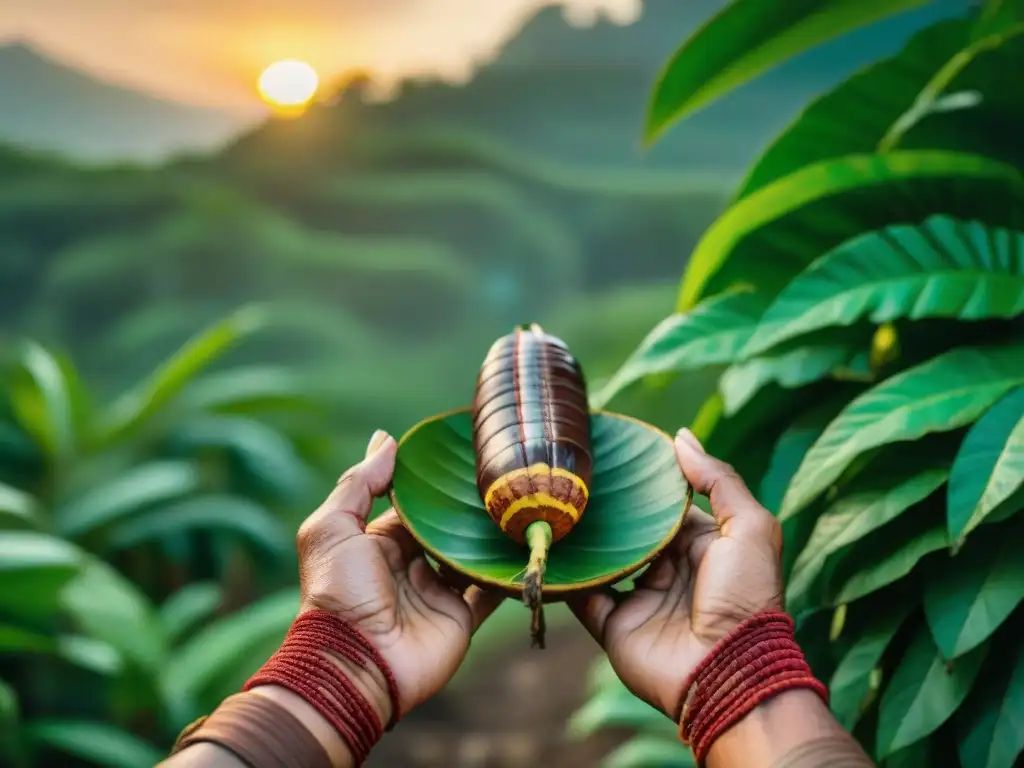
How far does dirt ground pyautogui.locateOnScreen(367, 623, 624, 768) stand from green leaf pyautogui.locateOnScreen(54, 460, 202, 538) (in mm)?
721

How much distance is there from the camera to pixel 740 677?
0.59 m

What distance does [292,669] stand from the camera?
61 cm

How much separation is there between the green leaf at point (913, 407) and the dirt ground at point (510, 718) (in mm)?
1377

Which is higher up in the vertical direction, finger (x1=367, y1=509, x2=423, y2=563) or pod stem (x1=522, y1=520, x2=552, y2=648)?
finger (x1=367, y1=509, x2=423, y2=563)

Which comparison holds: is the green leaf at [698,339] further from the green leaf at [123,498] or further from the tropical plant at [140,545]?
the green leaf at [123,498]

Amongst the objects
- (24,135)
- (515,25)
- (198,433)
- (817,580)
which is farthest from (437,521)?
(24,135)

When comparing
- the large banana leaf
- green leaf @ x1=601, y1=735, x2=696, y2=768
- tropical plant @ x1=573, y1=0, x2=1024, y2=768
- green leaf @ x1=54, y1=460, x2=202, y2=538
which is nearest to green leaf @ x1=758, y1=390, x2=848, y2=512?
tropical plant @ x1=573, y1=0, x2=1024, y2=768

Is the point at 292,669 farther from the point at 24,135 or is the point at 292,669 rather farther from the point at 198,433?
the point at 24,135

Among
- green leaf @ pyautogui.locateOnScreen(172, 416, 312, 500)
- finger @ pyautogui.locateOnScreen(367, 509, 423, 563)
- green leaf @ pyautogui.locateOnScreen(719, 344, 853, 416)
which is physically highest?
green leaf @ pyautogui.locateOnScreen(172, 416, 312, 500)

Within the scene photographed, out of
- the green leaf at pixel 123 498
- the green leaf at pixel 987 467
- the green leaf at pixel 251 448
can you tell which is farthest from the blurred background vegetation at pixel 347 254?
the green leaf at pixel 987 467

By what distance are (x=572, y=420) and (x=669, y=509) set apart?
11 cm

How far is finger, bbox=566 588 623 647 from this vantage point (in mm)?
680

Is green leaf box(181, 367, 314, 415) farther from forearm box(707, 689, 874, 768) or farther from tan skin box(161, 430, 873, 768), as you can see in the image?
forearm box(707, 689, 874, 768)

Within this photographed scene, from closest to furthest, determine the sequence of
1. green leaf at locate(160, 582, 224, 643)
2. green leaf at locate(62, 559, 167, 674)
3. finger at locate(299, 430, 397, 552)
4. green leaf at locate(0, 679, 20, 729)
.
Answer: finger at locate(299, 430, 397, 552) → green leaf at locate(0, 679, 20, 729) → green leaf at locate(62, 559, 167, 674) → green leaf at locate(160, 582, 224, 643)
